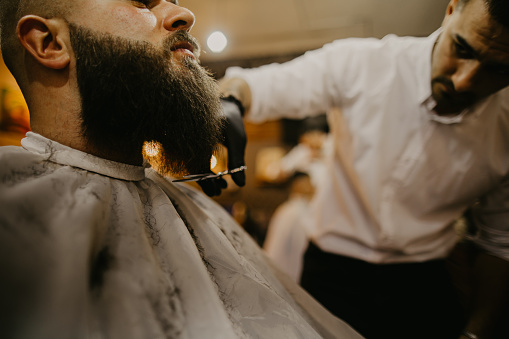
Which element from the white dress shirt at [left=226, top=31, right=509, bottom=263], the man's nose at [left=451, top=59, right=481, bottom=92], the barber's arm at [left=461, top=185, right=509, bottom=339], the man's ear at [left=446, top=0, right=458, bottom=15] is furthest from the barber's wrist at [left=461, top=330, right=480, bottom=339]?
the man's ear at [left=446, top=0, right=458, bottom=15]

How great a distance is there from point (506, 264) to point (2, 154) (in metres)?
1.70

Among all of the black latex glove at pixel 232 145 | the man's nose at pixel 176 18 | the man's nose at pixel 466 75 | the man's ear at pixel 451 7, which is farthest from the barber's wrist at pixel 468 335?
the man's nose at pixel 176 18

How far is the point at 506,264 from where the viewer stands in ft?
3.84

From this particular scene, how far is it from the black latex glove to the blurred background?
0.18ft

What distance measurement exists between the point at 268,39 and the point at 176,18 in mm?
3261

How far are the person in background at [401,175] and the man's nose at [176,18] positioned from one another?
1.13 feet

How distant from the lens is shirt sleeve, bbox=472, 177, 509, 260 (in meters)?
1.21

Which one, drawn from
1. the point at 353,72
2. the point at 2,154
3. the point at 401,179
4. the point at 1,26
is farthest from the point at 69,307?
the point at 353,72

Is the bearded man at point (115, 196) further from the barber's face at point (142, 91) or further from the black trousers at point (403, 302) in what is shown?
the black trousers at point (403, 302)

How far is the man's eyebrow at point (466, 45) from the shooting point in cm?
91

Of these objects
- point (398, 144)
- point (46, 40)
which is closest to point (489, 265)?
point (398, 144)

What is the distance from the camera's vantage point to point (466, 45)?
913 millimetres

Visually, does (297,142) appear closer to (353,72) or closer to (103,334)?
(353,72)

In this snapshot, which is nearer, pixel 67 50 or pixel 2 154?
pixel 2 154
